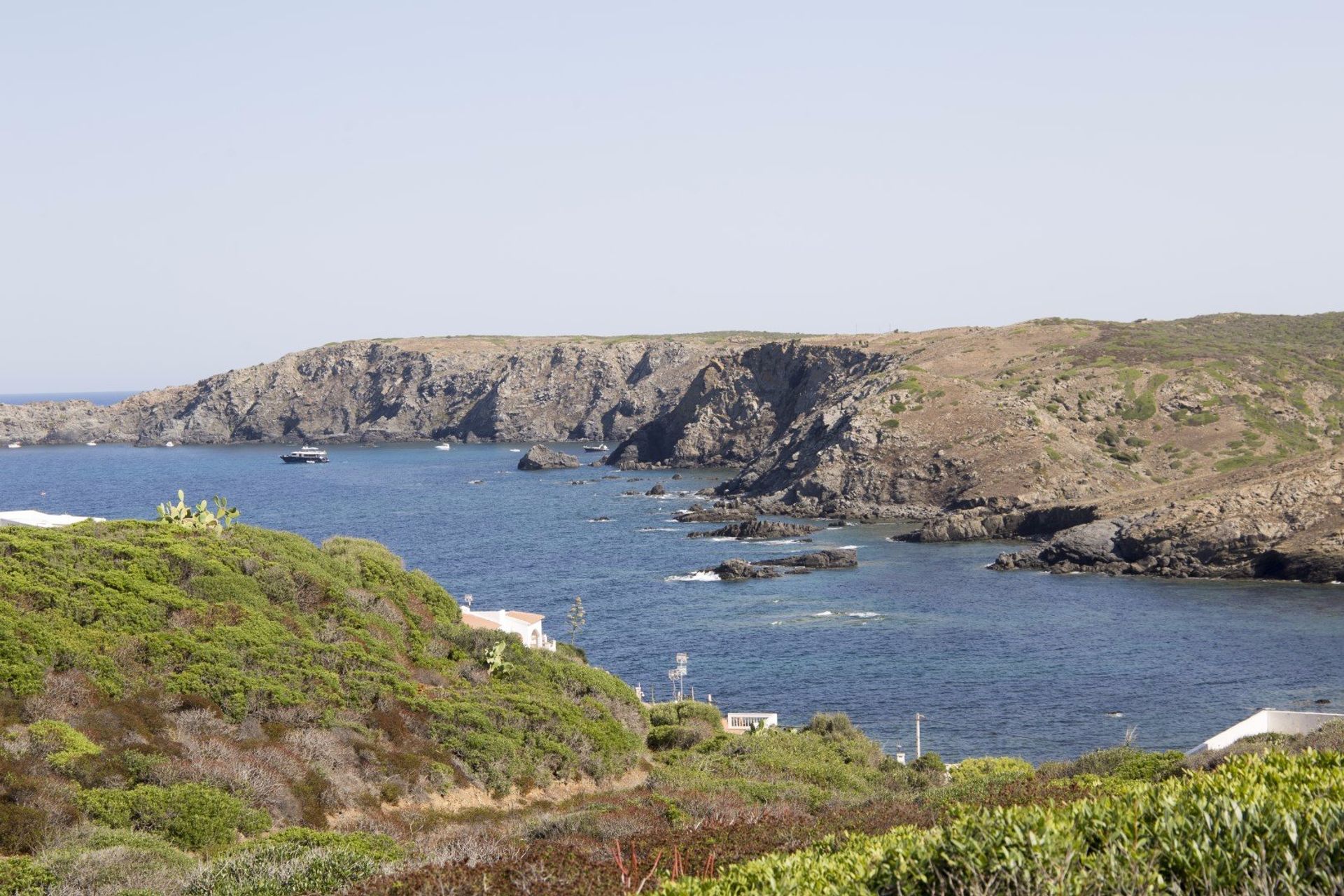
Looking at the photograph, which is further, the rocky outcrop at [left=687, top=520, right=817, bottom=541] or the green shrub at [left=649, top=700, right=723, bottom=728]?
the rocky outcrop at [left=687, top=520, right=817, bottom=541]

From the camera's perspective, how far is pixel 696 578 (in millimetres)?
78375

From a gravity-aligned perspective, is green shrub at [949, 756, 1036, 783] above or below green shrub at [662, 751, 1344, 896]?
below

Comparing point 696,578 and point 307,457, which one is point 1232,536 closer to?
point 696,578

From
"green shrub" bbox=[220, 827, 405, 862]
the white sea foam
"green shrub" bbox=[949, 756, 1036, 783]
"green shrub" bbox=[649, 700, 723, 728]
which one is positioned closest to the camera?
"green shrub" bbox=[220, 827, 405, 862]

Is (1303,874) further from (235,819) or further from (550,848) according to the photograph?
(235,819)

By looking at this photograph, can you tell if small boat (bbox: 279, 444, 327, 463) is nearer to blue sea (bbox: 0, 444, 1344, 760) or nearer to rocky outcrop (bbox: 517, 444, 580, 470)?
rocky outcrop (bbox: 517, 444, 580, 470)

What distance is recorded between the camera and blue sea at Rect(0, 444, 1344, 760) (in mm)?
47656

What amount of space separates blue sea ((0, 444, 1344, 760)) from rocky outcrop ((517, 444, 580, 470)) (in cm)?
4369

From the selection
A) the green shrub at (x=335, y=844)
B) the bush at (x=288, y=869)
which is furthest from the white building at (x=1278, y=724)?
the bush at (x=288, y=869)

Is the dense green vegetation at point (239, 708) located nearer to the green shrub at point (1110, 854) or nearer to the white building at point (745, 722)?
the white building at point (745, 722)

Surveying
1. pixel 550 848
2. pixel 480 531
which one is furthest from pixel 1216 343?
pixel 550 848

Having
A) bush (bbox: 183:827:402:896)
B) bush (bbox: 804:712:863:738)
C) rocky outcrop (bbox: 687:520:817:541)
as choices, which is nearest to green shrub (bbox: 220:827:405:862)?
bush (bbox: 183:827:402:896)

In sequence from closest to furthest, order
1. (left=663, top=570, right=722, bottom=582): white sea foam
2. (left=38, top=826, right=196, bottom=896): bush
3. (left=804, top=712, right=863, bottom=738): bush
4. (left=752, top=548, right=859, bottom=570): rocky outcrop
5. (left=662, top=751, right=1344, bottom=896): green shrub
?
(left=662, top=751, right=1344, bottom=896): green shrub, (left=38, top=826, right=196, bottom=896): bush, (left=804, top=712, right=863, bottom=738): bush, (left=663, top=570, right=722, bottom=582): white sea foam, (left=752, top=548, right=859, bottom=570): rocky outcrop

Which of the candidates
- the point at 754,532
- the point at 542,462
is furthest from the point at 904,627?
the point at 542,462
